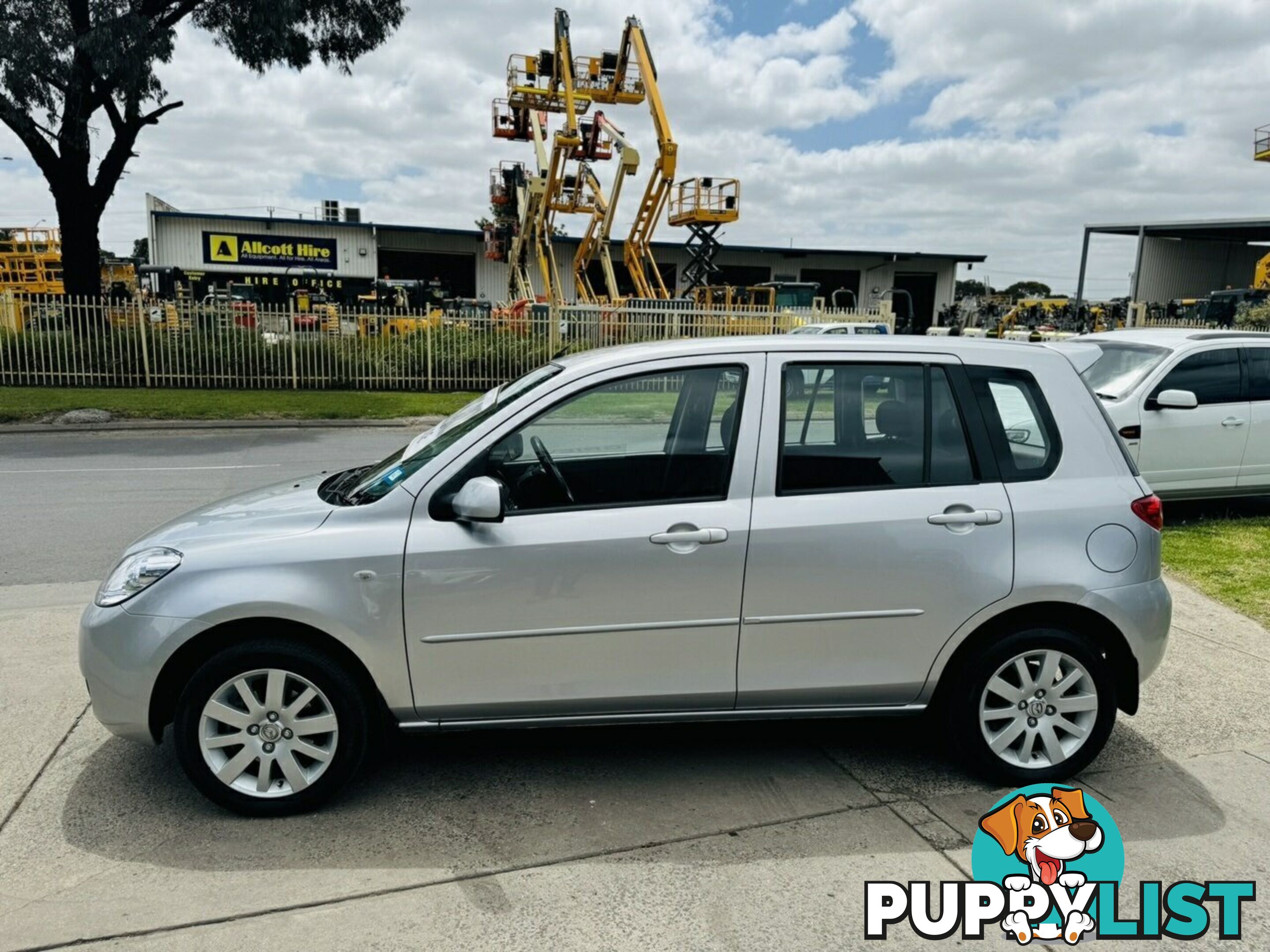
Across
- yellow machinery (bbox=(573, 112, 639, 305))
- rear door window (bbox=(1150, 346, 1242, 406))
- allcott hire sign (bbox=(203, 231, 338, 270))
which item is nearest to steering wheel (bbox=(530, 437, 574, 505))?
rear door window (bbox=(1150, 346, 1242, 406))

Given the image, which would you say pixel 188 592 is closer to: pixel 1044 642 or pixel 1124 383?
pixel 1044 642

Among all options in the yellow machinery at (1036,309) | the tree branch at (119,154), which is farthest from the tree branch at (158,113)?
the yellow machinery at (1036,309)

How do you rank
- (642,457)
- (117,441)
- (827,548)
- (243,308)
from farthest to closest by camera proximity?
(243,308) < (117,441) < (642,457) < (827,548)

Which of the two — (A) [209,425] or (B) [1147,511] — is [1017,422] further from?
(A) [209,425]

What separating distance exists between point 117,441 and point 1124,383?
13.2m

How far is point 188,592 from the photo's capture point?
3.21 metres

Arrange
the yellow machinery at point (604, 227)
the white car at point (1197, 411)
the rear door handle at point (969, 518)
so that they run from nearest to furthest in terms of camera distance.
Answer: the rear door handle at point (969, 518)
the white car at point (1197, 411)
the yellow machinery at point (604, 227)

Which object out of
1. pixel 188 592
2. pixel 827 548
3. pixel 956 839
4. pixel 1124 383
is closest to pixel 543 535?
pixel 827 548

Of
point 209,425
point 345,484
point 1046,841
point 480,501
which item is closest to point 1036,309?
point 209,425

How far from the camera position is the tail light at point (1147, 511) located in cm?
358

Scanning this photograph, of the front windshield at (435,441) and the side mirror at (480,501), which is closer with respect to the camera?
the side mirror at (480,501)

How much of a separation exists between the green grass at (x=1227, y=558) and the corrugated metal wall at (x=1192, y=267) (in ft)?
160

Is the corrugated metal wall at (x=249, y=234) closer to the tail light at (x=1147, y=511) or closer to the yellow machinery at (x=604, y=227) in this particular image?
the yellow machinery at (x=604, y=227)

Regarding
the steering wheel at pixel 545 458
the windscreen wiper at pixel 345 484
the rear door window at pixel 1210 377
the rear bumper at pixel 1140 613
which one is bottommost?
the rear bumper at pixel 1140 613
